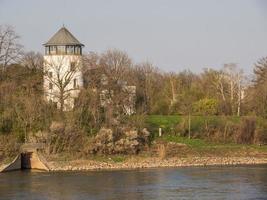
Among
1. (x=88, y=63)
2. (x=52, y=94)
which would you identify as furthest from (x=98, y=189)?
(x=88, y=63)

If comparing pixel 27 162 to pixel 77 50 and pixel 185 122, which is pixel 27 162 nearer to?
pixel 185 122

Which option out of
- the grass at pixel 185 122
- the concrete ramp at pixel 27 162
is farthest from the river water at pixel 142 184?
the grass at pixel 185 122

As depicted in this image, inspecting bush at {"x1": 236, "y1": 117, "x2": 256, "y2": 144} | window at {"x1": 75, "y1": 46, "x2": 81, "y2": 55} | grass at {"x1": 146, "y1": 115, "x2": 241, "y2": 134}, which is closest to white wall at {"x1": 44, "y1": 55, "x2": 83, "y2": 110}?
window at {"x1": 75, "y1": 46, "x2": 81, "y2": 55}

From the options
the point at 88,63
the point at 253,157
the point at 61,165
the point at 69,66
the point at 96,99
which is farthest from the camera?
the point at 88,63

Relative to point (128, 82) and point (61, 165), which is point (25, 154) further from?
point (128, 82)

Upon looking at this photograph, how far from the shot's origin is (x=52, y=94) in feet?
196

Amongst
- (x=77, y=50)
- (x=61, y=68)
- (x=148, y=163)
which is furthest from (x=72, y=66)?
(x=148, y=163)

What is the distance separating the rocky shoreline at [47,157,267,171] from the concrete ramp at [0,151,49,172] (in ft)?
2.75

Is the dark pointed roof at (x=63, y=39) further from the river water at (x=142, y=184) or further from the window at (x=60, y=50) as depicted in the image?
the river water at (x=142, y=184)

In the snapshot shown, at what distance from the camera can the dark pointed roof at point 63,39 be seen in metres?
63.6

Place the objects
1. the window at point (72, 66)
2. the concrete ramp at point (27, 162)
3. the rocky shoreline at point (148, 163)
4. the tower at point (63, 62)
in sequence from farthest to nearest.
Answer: the window at point (72, 66) → the tower at point (63, 62) → the concrete ramp at point (27, 162) → the rocky shoreline at point (148, 163)

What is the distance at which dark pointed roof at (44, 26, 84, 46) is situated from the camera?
6356 cm

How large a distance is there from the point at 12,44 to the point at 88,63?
7754 millimetres

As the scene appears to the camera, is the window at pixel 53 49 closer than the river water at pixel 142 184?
No
